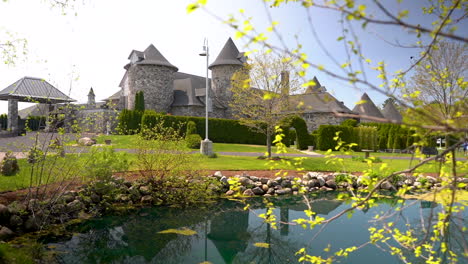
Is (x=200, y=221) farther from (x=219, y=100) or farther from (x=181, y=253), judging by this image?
(x=219, y=100)

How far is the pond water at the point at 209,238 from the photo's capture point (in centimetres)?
616

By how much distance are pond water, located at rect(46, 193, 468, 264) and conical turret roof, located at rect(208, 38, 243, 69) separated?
29640 millimetres

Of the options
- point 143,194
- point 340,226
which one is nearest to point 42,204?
point 143,194

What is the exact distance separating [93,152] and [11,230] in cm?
228

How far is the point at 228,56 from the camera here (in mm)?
38156

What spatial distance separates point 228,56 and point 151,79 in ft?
31.1

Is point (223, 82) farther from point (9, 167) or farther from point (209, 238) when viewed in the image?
point (209, 238)

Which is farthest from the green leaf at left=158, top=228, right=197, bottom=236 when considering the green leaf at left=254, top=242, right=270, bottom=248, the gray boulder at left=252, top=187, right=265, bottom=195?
the gray boulder at left=252, top=187, right=265, bottom=195

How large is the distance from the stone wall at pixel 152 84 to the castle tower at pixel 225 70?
561cm

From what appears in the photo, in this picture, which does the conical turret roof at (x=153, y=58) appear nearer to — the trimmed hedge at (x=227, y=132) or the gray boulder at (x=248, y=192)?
the trimmed hedge at (x=227, y=132)

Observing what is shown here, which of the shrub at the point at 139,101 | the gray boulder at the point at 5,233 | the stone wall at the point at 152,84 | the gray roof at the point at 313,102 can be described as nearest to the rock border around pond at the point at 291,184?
the gray roof at the point at 313,102

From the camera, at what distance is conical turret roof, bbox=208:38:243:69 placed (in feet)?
123

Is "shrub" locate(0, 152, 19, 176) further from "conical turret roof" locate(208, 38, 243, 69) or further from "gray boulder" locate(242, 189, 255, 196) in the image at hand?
"conical turret roof" locate(208, 38, 243, 69)

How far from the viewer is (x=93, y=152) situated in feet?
25.5
